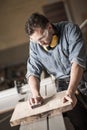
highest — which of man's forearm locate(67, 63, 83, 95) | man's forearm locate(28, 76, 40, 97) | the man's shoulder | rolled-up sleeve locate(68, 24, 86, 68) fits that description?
the man's shoulder

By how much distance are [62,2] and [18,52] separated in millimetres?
1262

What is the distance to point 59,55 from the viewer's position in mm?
1698

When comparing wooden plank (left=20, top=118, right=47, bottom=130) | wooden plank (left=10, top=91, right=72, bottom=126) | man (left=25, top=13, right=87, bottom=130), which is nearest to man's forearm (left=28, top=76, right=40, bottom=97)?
man (left=25, top=13, right=87, bottom=130)

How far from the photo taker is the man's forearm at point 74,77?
4.72ft

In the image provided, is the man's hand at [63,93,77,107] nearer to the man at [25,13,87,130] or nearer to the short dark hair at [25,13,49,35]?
the man at [25,13,87,130]

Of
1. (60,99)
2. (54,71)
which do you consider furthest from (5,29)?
(60,99)

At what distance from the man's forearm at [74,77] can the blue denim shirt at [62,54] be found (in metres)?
0.03

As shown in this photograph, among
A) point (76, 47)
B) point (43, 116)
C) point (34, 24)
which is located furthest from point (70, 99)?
point (34, 24)

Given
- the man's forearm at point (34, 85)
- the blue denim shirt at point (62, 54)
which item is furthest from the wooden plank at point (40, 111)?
the blue denim shirt at point (62, 54)

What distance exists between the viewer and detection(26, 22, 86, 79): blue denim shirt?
1594 mm

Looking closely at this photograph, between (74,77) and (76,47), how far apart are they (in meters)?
0.18

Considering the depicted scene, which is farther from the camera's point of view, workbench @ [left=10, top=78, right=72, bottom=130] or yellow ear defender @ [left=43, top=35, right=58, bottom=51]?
yellow ear defender @ [left=43, top=35, right=58, bottom=51]

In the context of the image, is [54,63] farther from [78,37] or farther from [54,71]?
[78,37]

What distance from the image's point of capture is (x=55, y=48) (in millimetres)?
1689
